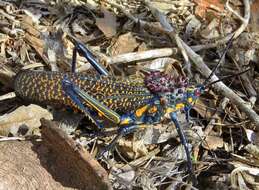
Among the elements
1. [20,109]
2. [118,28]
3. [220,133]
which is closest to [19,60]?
[20,109]

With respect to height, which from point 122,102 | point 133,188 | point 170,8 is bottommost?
point 133,188

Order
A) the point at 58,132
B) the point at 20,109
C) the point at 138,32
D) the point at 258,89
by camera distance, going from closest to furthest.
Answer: the point at 58,132, the point at 20,109, the point at 258,89, the point at 138,32

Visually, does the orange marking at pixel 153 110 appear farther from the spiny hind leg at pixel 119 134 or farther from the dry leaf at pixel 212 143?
the dry leaf at pixel 212 143

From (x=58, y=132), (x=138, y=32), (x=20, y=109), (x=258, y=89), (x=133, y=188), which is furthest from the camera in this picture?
(x=138, y=32)

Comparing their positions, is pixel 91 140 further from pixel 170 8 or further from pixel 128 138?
pixel 170 8

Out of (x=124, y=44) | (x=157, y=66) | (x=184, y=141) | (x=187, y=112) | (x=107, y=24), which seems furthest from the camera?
(x=107, y=24)

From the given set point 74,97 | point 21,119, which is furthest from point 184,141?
point 21,119

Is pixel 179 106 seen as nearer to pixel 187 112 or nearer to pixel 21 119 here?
pixel 187 112
